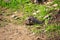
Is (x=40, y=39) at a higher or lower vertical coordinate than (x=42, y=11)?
lower

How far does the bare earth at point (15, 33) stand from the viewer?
15.1ft

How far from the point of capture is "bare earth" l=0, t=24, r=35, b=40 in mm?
4602

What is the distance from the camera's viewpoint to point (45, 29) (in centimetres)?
481

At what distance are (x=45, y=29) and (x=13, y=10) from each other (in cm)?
147

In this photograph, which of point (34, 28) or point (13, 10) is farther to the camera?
point (13, 10)

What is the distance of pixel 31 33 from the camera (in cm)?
473

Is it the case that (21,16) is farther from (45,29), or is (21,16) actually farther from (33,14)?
(45,29)

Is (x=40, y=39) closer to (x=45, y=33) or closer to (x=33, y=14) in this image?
(x=45, y=33)

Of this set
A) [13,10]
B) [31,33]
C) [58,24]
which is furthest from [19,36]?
[13,10]

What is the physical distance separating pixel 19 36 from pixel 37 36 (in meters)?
0.40

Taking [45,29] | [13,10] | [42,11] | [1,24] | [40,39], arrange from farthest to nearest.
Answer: [13,10] < [42,11] < [1,24] < [45,29] < [40,39]

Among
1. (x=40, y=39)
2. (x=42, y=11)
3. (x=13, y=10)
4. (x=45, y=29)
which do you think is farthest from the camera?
(x=13, y=10)

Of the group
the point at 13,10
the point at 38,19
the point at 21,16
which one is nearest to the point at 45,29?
the point at 38,19

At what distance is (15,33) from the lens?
4797 mm
